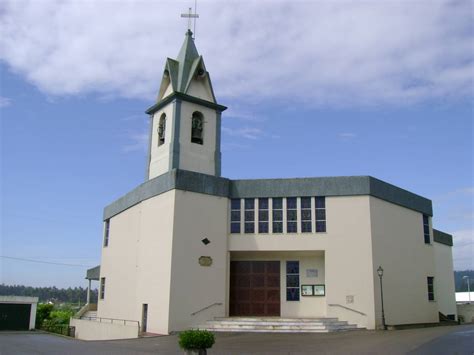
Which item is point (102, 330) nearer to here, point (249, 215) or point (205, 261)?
point (205, 261)

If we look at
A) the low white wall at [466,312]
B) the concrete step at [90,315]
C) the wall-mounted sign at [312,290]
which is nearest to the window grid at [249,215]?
the wall-mounted sign at [312,290]

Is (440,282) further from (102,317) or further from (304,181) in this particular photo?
(102,317)

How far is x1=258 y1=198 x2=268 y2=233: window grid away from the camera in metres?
25.8

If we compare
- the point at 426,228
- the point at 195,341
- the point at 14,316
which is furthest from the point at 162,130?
the point at 14,316

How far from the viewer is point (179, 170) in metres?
24.6

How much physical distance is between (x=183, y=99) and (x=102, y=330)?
13.1m

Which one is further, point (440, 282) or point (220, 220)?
point (440, 282)

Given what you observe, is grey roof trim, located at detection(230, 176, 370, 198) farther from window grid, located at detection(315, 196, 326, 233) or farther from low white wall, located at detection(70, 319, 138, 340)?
low white wall, located at detection(70, 319, 138, 340)

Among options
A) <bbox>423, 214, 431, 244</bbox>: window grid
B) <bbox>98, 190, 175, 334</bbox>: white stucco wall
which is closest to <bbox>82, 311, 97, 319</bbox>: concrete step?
<bbox>98, 190, 175, 334</bbox>: white stucco wall

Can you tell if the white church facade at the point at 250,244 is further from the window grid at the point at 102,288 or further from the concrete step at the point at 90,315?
the concrete step at the point at 90,315

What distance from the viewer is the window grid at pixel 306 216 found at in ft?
83.2

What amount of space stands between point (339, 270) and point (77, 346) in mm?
12320

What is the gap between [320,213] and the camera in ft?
83.6

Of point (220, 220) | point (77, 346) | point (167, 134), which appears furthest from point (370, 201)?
point (77, 346)
